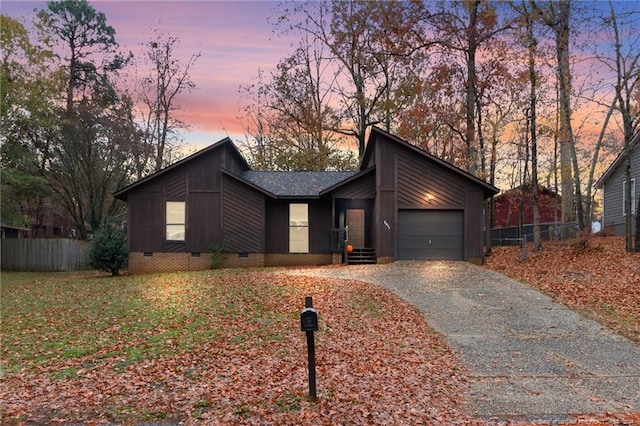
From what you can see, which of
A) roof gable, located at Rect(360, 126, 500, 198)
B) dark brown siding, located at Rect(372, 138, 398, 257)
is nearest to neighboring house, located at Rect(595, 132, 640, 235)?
roof gable, located at Rect(360, 126, 500, 198)

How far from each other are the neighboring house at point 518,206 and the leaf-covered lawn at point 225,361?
100 ft

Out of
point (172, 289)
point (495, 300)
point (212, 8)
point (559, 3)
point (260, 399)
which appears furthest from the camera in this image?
point (559, 3)

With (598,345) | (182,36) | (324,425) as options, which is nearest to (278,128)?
(182,36)

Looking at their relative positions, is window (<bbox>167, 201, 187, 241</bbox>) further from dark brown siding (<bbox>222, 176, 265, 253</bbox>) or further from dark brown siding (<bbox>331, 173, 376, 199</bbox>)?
dark brown siding (<bbox>331, 173, 376, 199</bbox>)

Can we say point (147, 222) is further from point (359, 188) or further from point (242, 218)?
point (359, 188)

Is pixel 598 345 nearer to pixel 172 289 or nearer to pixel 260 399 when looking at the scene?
pixel 260 399

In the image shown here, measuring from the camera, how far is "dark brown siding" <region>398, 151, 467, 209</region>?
61.4ft

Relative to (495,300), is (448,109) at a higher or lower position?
higher

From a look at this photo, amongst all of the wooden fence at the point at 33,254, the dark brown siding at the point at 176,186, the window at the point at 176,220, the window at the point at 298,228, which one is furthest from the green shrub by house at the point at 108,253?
the window at the point at 298,228

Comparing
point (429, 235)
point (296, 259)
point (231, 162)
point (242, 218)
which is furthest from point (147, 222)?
point (429, 235)

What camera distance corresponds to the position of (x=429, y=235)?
1886 centimetres

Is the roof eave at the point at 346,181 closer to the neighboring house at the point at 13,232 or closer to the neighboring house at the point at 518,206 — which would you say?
the neighboring house at the point at 518,206

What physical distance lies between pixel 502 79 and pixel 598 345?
20.6 metres

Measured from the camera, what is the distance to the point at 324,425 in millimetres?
4668
